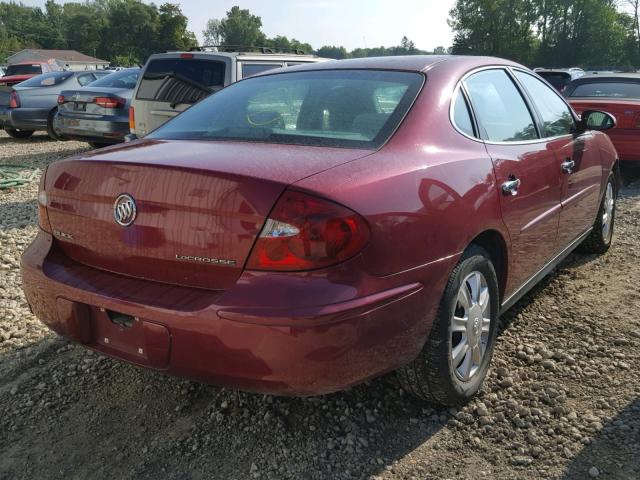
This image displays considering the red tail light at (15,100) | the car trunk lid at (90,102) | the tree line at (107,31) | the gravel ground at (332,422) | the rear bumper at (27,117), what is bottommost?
the gravel ground at (332,422)

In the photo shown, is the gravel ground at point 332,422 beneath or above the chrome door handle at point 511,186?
beneath

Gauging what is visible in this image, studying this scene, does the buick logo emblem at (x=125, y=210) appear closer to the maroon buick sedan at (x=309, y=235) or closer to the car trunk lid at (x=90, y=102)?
the maroon buick sedan at (x=309, y=235)

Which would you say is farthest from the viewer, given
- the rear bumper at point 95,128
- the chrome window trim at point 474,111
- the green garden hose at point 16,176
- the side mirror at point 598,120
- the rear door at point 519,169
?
the rear bumper at point 95,128

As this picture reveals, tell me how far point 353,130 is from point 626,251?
137 inches

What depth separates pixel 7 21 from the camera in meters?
114

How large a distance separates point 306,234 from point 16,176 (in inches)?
289

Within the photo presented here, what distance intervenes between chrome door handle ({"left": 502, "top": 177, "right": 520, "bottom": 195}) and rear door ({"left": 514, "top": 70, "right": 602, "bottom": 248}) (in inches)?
25.7

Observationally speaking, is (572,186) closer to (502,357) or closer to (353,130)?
(502,357)

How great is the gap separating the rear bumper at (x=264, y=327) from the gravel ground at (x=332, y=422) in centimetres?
43

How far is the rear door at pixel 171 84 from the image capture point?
688cm

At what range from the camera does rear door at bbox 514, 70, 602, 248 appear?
3.50 metres

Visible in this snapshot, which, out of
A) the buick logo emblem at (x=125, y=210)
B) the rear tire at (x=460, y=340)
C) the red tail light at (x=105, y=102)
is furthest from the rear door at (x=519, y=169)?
the red tail light at (x=105, y=102)

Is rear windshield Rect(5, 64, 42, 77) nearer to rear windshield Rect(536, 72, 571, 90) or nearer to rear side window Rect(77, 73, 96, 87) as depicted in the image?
rear side window Rect(77, 73, 96, 87)

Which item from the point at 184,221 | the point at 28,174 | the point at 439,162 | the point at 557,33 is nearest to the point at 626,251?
the point at 439,162
